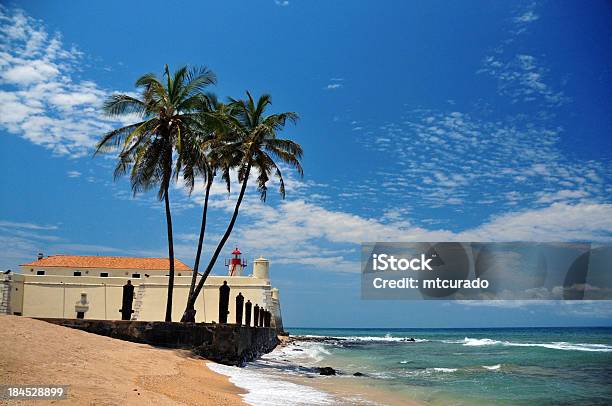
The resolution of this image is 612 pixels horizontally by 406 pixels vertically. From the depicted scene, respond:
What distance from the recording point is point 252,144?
20.3 m

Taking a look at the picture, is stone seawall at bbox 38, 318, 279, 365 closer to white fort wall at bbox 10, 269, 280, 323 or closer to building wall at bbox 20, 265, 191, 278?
white fort wall at bbox 10, 269, 280, 323

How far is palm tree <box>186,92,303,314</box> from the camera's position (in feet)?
67.2

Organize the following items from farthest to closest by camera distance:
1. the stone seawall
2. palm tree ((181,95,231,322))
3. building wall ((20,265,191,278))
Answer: building wall ((20,265,191,278)) < palm tree ((181,95,231,322)) < the stone seawall

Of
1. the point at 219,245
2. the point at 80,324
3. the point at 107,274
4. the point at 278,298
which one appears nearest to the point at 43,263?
the point at 107,274

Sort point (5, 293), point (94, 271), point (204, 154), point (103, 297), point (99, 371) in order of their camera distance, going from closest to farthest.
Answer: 1. point (99, 371)
2. point (204, 154)
3. point (5, 293)
4. point (103, 297)
5. point (94, 271)

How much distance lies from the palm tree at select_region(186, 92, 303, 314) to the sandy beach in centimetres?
983

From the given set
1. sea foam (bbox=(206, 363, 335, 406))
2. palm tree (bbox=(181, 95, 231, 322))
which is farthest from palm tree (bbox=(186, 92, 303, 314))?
sea foam (bbox=(206, 363, 335, 406))

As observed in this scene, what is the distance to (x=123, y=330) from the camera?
15.1 meters

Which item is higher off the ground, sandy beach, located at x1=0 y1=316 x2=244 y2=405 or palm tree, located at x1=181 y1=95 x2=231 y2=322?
palm tree, located at x1=181 y1=95 x2=231 y2=322

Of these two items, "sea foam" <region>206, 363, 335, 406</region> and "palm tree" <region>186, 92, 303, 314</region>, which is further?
"palm tree" <region>186, 92, 303, 314</region>

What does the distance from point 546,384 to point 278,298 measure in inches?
1122

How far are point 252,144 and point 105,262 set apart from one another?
21381mm

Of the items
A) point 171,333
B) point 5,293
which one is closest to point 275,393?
point 171,333

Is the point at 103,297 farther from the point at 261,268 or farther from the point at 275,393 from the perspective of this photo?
the point at 275,393
